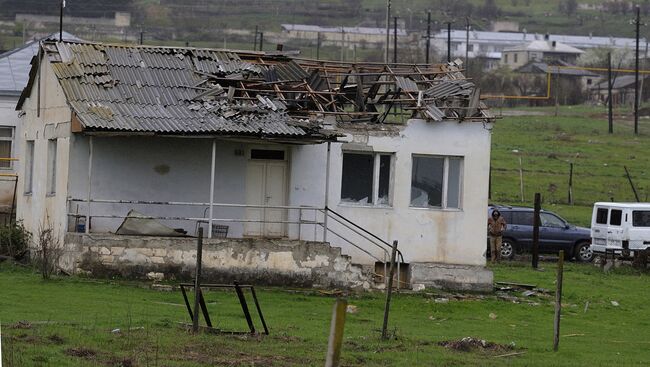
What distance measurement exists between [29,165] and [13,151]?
5.19 meters

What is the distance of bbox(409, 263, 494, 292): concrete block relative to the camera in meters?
30.3

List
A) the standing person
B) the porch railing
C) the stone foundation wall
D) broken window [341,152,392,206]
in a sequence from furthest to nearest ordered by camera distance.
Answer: the standing person
broken window [341,152,392,206]
the porch railing
the stone foundation wall

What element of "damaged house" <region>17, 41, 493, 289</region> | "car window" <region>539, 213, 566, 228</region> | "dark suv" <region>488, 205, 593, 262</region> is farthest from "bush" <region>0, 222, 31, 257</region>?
"car window" <region>539, 213, 566, 228</region>

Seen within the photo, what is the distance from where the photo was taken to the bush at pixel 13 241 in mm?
31891

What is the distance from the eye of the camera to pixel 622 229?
42500 millimetres

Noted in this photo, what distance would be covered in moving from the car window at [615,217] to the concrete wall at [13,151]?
1833 cm

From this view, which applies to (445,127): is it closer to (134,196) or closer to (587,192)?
(134,196)

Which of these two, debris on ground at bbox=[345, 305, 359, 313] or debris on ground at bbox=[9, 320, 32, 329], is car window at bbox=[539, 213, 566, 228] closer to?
debris on ground at bbox=[345, 305, 359, 313]

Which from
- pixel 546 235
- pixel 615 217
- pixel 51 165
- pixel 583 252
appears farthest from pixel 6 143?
pixel 615 217

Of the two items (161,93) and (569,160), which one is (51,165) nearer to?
(161,93)

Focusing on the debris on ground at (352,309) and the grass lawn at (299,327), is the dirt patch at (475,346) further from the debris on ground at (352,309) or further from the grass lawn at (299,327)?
the debris on ground at (352,309)

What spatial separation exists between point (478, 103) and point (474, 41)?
170463 millimetres

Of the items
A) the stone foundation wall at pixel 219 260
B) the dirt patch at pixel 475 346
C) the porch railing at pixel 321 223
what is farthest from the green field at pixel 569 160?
the dirt patch at pixel 475 346

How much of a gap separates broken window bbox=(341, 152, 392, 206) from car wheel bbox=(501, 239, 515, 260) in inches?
464
